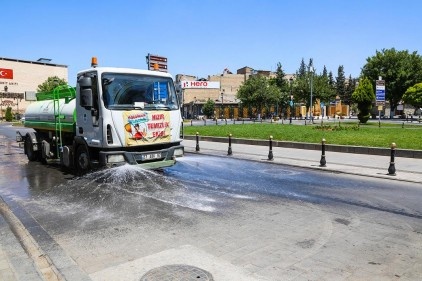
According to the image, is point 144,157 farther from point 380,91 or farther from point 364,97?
point 364,97

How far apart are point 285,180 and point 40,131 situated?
9.83 metres

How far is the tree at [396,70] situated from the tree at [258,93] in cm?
1832

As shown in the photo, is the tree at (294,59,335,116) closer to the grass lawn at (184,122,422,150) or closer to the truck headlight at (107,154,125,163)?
the grass lawn at (184,122,422,150)

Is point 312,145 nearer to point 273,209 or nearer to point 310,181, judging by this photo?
point 310,181

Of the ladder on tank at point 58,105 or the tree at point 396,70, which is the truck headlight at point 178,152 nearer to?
the ladder on tank at point 58,105

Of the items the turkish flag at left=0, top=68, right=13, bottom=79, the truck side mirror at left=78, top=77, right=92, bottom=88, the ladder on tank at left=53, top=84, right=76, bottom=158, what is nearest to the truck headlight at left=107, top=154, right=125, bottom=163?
the truck side mirror at left=78, top=77, right=92, bottom=88

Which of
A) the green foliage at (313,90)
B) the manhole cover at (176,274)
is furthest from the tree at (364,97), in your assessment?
the manhole cover at (176,274)

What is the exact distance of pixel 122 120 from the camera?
930 centimetres

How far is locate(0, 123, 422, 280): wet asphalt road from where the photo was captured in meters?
5.59

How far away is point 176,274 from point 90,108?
20.4 ft

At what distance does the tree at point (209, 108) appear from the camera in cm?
7544

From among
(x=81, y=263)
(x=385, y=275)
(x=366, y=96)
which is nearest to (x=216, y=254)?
(x=81, y=263)

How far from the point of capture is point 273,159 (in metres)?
15.0

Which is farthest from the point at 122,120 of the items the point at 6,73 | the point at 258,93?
the point at 6,73
